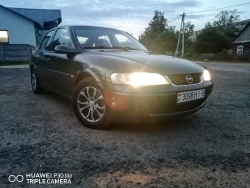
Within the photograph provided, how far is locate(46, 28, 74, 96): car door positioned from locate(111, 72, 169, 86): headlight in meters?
1.04

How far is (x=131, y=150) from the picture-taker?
2.39 m

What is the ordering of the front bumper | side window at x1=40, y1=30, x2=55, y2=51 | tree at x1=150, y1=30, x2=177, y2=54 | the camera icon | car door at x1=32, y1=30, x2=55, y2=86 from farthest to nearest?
1. tree at x1=150, y1=30, x2=177, y2=54
2. side window at x1=40, y1=30, x2=55, y2=51
3. car door at x1=32, y1=30, x2=55, y2=86
4. the front bumper
5. the camera icon

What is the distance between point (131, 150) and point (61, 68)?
6.47 ft

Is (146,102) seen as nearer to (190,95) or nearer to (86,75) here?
(190,95)

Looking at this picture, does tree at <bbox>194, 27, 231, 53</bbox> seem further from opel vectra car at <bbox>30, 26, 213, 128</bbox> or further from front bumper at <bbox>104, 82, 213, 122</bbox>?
front bumper at <bbox>104, 82, 213, 122</bbox>

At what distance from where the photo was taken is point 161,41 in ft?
208

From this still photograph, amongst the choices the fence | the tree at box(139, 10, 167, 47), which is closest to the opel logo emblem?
the fence

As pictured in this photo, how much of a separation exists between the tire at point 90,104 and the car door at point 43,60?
55.2 inches

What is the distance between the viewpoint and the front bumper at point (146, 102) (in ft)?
8.23

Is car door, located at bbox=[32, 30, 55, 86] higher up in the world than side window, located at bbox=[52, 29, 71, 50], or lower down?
lower down

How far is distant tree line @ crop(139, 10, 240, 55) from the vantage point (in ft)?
129

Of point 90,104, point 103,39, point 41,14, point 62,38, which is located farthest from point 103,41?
point 41,14

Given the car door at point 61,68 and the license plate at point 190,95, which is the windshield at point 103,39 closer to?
the car door at point 61,68

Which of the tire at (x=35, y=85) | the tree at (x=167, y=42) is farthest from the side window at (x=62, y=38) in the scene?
the tree at (x=167, y=42)
